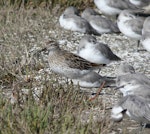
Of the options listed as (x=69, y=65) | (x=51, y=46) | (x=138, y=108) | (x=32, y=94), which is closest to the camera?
(x=138, y=108)

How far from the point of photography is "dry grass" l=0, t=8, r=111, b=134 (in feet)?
21.5

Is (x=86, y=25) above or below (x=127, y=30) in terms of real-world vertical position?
below

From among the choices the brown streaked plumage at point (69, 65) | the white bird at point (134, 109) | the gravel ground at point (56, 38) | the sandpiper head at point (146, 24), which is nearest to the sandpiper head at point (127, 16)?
the gravel ground at point (56, 38)

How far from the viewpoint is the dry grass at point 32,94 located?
21.5 feet

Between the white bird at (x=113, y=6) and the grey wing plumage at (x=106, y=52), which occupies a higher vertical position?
the grey wing plumage at (x=106, y=52)

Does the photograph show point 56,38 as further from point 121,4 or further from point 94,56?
point 121,4

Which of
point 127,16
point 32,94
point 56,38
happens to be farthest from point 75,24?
point 32,94

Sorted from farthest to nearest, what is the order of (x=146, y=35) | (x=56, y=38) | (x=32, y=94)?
(x=56, y=38) → (x=146, y=35) → (x=32, y=94)

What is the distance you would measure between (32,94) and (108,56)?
9.12 ft

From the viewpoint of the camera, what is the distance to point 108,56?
33.1 ft

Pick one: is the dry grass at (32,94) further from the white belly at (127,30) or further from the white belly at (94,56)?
the white belly at (127,30)

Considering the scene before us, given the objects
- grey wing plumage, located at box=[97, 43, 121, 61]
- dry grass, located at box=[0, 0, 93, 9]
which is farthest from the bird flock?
dry grass, located at box=[0, 0, 93, 9]

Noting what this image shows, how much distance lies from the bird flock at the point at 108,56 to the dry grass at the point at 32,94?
240mm

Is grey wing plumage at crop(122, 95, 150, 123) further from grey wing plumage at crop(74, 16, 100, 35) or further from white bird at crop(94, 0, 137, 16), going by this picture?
white bird at crop(94, 0, 137, 16)
